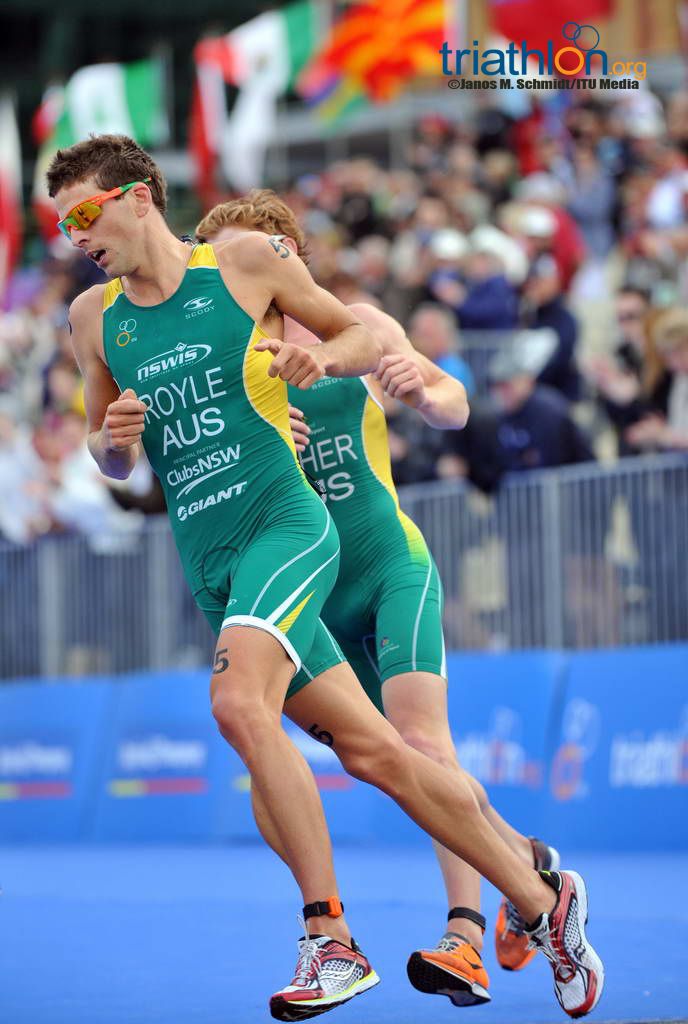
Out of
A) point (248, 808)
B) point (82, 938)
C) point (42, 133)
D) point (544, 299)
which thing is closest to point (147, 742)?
point (248, 808)

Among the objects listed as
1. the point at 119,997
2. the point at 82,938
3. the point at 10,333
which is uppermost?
the point at 10,333

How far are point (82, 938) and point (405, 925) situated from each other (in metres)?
1.43

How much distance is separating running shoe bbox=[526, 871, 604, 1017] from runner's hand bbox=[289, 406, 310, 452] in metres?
1.69

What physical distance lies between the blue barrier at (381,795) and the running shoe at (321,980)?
6.07 metres

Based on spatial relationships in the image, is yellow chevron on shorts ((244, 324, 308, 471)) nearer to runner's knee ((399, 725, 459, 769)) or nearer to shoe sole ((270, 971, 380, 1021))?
runner's knee ((399, 725, 459, 769))

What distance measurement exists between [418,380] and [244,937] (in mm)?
2805

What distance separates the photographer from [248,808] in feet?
45.0

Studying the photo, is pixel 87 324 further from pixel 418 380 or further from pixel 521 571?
pixel 521 571

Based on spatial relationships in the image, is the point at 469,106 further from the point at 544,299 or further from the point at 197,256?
the point at 197,256

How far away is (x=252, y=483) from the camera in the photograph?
589cm

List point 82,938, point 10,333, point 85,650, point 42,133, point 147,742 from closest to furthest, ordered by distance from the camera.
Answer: point 82,938, point 147,742, point 85,650, point 10,333, point 42,133

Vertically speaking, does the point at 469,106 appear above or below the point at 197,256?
above

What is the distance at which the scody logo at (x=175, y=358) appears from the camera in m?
5.90

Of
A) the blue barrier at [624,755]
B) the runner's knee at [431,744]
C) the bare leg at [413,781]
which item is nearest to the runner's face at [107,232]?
the bare leg at [413,781]
